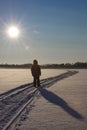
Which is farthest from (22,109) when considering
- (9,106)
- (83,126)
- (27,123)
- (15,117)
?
(83,126)

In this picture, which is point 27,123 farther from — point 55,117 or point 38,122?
point 55,117

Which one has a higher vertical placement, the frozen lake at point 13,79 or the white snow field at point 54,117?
the frozen lake at point 13,79

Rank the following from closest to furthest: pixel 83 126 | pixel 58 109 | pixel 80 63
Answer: pixel 83 126 < pixel 58 109 < pixel 80 63

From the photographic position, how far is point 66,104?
14.1 meters

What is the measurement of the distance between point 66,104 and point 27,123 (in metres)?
4.39

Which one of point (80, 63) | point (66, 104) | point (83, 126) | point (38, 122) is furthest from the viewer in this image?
point (80, 63)

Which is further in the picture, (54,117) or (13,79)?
(13,79)

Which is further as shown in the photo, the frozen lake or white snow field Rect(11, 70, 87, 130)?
the frozen lake

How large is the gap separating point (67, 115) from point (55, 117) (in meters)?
0.54

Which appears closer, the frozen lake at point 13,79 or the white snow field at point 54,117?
the white snow field at point 54,117

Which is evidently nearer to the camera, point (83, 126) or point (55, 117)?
point (83, 126)

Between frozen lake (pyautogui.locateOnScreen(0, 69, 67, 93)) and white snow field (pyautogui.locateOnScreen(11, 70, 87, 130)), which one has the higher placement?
frozen lake (pyautogui.locateOnScreen(0, 69, 67, 93))

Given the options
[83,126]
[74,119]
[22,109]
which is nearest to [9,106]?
[22,109]

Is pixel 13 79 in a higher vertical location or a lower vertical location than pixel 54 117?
higher
